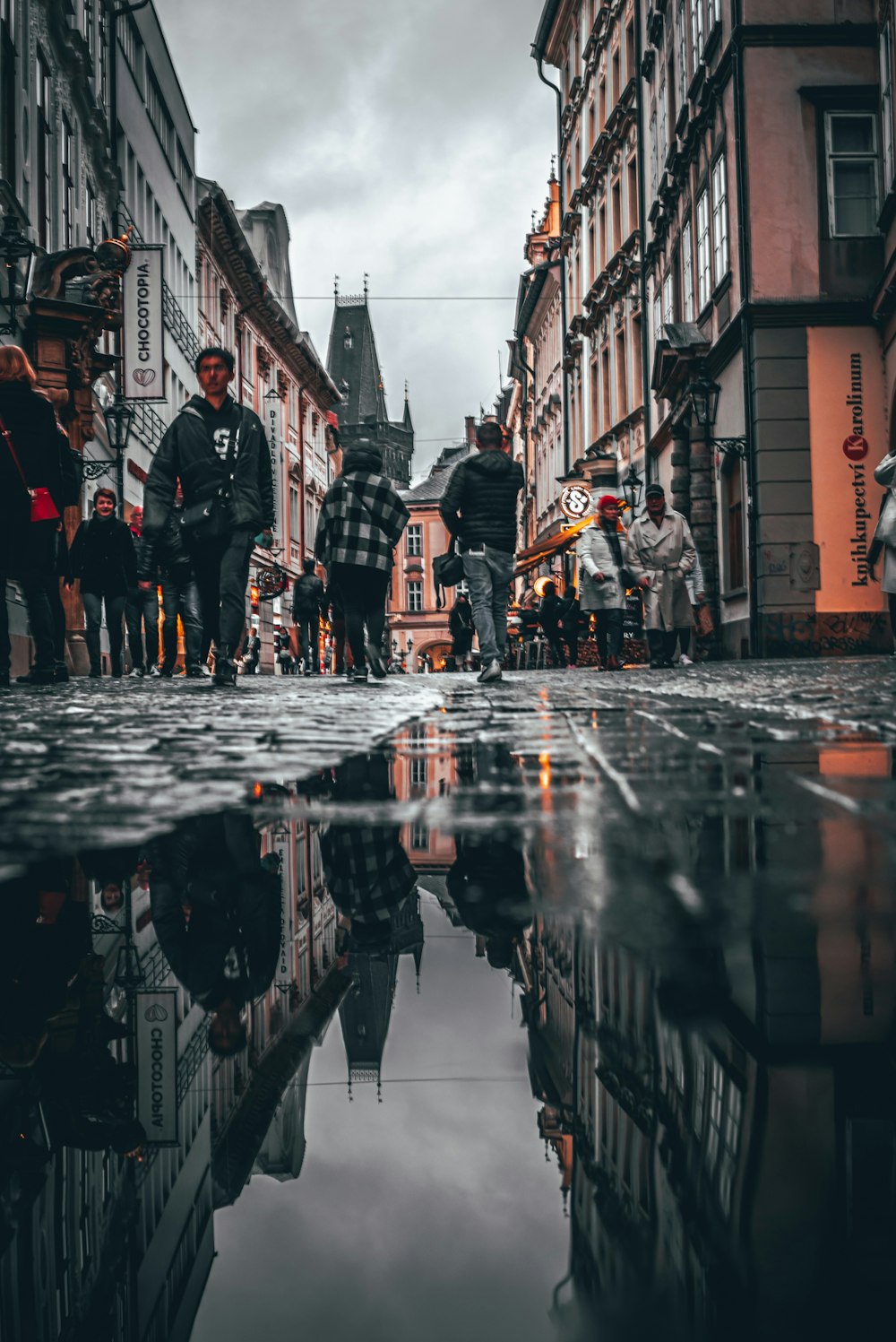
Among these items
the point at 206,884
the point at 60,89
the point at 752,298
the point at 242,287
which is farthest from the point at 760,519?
the point at 242,287

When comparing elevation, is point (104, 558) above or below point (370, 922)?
above

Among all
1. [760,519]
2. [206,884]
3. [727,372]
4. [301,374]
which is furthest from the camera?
[301,374]

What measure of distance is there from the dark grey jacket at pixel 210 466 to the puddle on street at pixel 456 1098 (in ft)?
24.6

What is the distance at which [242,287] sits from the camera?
151 feet

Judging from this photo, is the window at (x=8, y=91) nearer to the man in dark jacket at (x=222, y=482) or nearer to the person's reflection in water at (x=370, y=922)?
the man in dark jacket at (x=222, y=482)

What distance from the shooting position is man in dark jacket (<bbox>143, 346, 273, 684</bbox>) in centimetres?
922

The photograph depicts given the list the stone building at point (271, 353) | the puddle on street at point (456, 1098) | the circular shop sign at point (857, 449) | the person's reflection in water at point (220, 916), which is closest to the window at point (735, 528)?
the circular shop sign at point (857, 449)

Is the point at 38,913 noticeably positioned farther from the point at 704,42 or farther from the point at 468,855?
the point at 704,42

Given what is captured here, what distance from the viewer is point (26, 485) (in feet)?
31.1

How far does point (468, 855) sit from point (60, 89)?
21.1 meters

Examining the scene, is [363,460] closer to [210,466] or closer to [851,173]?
[210,466]

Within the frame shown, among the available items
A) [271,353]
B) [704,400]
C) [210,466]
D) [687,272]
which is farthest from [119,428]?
[271,353]

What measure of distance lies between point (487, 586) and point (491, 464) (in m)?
0.95

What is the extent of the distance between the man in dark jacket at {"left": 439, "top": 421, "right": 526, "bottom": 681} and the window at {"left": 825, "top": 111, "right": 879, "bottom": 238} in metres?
9.53
